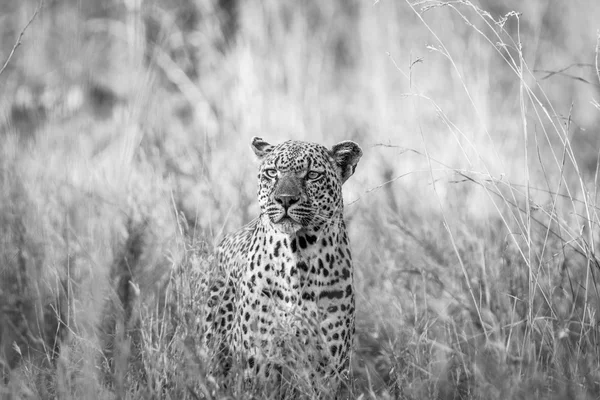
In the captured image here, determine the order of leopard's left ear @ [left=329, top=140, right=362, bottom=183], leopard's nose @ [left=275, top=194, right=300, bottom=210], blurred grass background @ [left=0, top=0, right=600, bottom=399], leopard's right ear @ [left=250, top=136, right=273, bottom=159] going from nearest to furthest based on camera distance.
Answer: blurred grass background @ [left=0, top=0, right=600, bottom=399] → leopard's nose @ [left=275, top=194, right=300, bottom=210] → leopard's left ear @ [left=329, top=140, right=362, bottom=183] → leopard's right ear @ [left=250, top=136, right=273, bottom=159]

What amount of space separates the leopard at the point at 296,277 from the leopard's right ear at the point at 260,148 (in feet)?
0.85

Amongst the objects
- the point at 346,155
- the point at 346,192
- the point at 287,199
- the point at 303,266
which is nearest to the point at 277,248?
the point at 303,266

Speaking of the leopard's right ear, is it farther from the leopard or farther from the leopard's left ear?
the leopard's left ear

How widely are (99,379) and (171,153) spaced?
3.27 meters

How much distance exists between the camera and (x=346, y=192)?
718cm

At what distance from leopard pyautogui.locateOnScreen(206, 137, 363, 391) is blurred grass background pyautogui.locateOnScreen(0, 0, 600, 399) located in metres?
0.25

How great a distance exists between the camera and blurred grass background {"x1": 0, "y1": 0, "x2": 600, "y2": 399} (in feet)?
13.2

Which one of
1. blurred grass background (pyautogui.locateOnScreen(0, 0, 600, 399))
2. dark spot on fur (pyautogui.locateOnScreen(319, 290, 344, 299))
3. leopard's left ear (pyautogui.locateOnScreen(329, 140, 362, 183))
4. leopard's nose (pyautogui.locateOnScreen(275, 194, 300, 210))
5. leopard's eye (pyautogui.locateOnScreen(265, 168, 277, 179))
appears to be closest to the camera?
blurred grass background (pyautogui.locateOnScreen(0, 0, 600, 399))

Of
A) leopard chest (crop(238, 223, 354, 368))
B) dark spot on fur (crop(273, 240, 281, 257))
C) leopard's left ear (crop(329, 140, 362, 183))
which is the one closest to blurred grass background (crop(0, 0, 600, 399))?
leopard chest (crop(238, 223, 354, 368))

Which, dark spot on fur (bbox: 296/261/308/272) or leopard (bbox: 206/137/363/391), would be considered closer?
leopard (bbox: 206/137/363/391)

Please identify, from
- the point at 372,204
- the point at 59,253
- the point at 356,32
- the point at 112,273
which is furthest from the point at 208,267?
the point at 356,32

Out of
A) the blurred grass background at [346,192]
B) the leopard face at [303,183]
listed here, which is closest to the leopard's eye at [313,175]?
the leopard face at [303,183]

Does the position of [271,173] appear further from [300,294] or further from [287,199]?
[300,294]

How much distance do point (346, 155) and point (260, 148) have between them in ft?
1.73
